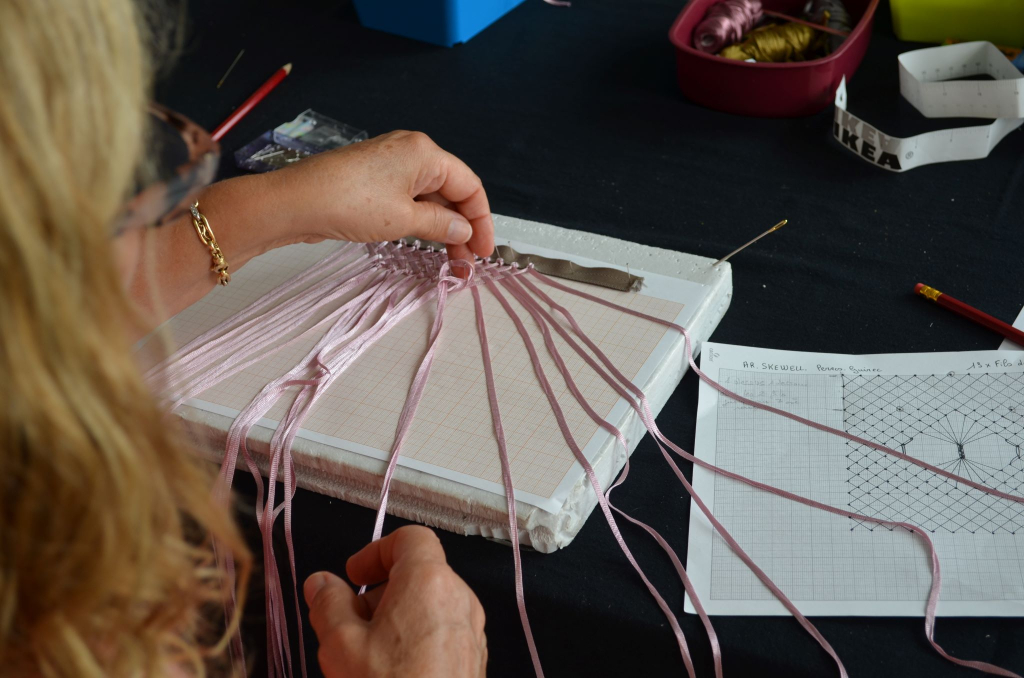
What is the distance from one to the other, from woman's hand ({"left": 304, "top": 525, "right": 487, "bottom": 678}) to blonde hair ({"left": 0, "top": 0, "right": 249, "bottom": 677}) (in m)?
0.21

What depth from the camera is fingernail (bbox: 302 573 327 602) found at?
722 millimetres

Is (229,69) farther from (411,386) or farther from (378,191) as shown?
(411,386)

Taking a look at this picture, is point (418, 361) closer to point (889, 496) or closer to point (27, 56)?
point (889, 496)

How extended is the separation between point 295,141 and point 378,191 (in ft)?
1.47

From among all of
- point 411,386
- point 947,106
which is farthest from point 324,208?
point 947,106

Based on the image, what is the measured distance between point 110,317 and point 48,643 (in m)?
0.18

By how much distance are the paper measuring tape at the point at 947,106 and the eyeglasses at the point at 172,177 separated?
93 centimetres

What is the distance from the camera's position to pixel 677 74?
1.42 m

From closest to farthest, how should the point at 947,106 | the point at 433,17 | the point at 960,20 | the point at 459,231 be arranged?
the point at 459,231 → the point at 947,106 → the point at 960,20 → the point at 433,17

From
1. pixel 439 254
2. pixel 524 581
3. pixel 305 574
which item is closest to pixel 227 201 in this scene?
pixel 439 254

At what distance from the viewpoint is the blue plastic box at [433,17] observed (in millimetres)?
1583

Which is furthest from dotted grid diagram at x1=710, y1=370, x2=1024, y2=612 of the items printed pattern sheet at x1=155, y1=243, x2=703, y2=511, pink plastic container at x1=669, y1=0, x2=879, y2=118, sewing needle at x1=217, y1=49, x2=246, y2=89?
sewing needle at x1=217, y1=49, x2=246, y2=89

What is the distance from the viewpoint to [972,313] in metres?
0.96

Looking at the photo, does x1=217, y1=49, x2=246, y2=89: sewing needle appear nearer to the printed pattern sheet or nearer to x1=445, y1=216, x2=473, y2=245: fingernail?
the printed pattern sheet
